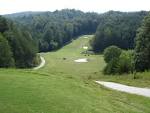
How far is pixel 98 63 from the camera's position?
392 feet

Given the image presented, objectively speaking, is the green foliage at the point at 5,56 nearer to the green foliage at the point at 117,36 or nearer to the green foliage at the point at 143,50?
the green foliage at the point at 143,50

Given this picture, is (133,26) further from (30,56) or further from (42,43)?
(30,56)

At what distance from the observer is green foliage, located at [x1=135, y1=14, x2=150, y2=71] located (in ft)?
206

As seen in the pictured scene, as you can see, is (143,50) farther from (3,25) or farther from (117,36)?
(117,36)

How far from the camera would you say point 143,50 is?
65375 mm

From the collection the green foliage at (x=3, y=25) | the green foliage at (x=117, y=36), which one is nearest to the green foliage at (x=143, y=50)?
the green foliage at (x=3, y=25)

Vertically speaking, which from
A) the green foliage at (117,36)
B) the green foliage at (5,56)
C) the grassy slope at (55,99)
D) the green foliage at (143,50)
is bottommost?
the green foliage at (117,36)

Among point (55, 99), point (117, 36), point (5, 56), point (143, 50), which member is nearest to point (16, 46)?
point (5, 56)

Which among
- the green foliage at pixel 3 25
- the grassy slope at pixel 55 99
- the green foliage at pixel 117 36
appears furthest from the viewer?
the green foliage at pixel 117 36

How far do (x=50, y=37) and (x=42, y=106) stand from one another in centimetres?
16310

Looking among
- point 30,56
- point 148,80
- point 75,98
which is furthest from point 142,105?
point 30,56

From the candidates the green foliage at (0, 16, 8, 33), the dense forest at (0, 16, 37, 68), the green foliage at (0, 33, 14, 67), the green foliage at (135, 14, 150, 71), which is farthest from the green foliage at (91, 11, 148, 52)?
the green foliage at (135, 14, 150, 71)

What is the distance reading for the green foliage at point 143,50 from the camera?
206ft

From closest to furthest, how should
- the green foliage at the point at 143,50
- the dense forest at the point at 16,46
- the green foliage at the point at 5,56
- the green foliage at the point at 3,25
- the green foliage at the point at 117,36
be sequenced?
1. the green foliage at the point at 143,50
2. the green foliage at the point at 5,56
3. the dense forest at the point at 16,46
4. the green foliage at the point at 3,25
5. the green foliage at the point at 117,36
